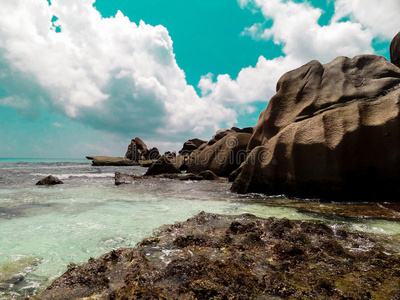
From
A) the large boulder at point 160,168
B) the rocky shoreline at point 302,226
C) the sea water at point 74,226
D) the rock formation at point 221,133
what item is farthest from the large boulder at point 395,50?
the large boulder at point 160,168

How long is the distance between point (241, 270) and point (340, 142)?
917 cm

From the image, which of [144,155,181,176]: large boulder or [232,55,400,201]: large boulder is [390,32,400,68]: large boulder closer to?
[232,55,400,201]: large boulder

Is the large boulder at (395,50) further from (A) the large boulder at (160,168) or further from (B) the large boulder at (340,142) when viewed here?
(A) the large boulder at (160,168)

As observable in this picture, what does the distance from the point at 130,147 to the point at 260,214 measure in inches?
2606

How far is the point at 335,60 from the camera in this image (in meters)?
14.7

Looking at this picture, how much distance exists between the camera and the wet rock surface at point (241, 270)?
2.90 m

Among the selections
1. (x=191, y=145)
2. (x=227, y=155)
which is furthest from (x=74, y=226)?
(x=191, y=145)

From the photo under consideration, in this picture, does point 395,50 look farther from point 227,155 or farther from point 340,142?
point 227,155

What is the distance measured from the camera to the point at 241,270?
11.2 feet

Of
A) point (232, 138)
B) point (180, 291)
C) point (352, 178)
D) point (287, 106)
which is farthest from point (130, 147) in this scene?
point (180, 291)

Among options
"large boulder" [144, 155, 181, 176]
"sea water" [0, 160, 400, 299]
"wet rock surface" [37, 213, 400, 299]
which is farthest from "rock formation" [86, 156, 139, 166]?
"wet rock surface" [37, 213, 400, 299]

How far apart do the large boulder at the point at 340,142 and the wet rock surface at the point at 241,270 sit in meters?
6.01

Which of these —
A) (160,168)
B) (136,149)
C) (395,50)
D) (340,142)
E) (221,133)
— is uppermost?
→ (395,50)

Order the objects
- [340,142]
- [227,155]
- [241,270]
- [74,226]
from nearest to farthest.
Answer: [241,270] → [74,226] → [340,142] → [227,155]
